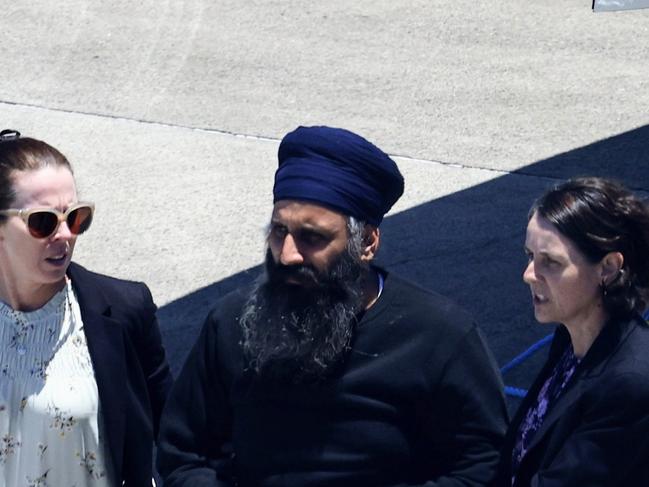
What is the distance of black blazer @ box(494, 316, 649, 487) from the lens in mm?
2688

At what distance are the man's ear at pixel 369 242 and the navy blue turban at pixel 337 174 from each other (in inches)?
0.8

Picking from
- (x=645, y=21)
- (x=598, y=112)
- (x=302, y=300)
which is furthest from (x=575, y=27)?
(x=302, y=300)

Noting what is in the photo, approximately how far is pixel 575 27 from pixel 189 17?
3117 millimetres

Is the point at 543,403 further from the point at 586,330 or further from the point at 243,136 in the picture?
the point at 243,136

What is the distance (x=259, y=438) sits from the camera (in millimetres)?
2971

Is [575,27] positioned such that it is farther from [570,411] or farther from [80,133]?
[570,411]

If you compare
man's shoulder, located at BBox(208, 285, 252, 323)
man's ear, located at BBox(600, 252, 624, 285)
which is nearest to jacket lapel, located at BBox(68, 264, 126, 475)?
man's shoulder, located at BBox(208, 285, 252, 323)

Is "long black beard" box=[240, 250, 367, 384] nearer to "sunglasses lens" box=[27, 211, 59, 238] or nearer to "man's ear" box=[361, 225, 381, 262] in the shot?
"man's ear" box=[361, 225, 381, 262]

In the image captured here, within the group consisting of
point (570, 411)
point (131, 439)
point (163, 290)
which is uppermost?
point (570, 411)

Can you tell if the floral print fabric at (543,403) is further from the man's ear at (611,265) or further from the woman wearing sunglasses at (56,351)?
the woman wearing sunglasses at (56,351)

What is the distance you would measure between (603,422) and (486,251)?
14.7ft

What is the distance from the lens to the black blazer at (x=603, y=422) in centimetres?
269

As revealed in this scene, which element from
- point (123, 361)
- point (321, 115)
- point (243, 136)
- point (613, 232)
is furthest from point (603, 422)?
point (321, 115)

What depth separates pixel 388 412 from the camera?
2.92 meters
